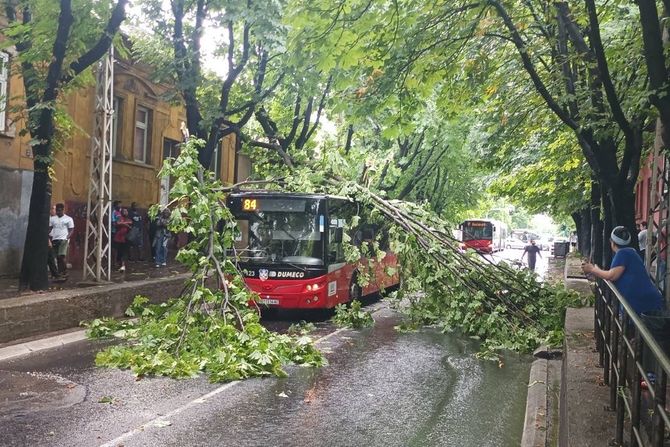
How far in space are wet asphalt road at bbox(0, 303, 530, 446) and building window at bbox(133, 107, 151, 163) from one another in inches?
581

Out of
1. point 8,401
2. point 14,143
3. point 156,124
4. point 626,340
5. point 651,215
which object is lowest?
point 8,401

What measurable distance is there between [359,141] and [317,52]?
2209cm

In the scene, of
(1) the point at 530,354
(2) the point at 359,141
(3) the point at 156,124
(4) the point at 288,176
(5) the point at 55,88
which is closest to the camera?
(1) the point at 530,354

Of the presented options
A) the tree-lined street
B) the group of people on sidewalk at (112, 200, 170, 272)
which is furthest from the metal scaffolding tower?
the group of people on sidewalk at (112, 200, 170, 272)

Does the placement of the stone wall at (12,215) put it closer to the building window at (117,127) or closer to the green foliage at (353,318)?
the building window at (117,127)

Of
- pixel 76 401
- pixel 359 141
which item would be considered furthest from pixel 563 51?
pixel 359 141

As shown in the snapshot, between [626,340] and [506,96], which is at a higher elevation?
[506,96]

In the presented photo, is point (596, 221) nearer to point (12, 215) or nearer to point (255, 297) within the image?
point (255, 297)

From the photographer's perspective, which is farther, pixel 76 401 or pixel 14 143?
pixel 14 143

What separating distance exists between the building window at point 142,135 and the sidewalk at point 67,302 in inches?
356

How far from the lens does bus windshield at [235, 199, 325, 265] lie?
1338 centimetres

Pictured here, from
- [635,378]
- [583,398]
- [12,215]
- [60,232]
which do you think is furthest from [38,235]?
[635,378]

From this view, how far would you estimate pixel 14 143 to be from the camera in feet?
56.5

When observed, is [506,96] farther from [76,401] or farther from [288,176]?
[76,401]
